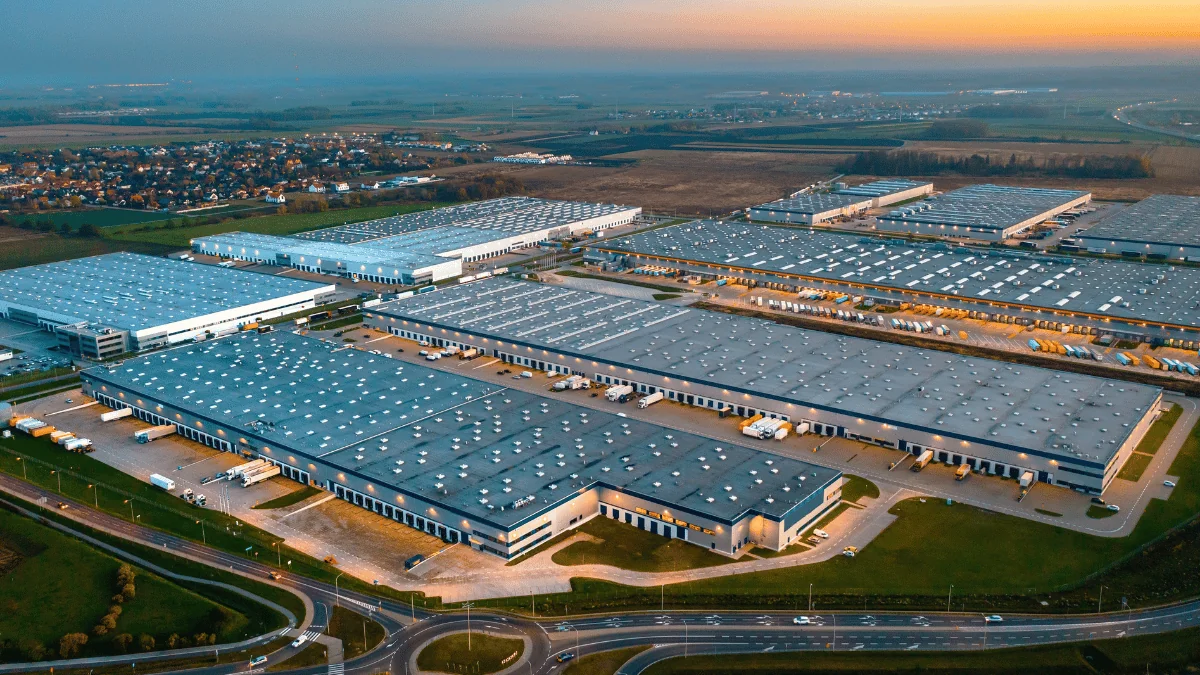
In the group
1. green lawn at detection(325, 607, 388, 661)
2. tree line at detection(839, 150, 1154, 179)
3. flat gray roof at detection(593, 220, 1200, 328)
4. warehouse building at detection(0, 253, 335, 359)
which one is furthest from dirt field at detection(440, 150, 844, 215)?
green lawn at detection(325, 607, 388, 661)

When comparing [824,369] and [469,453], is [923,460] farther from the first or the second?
[469,453]

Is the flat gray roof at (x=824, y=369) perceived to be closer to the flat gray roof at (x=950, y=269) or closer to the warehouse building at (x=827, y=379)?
the warehouse building at (x=827, y=379)

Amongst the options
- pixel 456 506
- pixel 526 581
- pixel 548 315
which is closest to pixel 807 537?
pixel 526 581

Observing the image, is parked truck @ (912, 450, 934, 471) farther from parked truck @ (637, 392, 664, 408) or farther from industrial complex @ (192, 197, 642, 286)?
industrial complex @ (192, 197, 642, 286)

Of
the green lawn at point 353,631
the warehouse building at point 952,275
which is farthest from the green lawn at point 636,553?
the warehouse building at point 952,275

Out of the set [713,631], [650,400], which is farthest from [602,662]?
[650,400]
